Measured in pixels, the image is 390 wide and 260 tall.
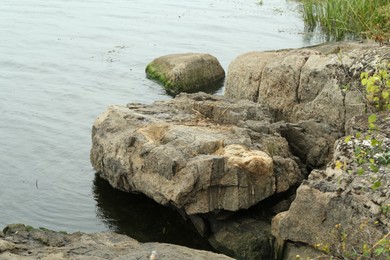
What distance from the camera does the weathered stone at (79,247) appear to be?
31.7 ft

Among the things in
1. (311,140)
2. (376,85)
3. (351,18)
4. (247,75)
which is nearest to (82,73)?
(247,75)

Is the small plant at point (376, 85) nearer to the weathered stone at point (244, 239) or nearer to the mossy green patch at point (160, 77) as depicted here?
the weathered stone at point (244, 239)

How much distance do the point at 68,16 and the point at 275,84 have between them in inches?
719

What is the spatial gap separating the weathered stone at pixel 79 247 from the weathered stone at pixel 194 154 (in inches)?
81.2

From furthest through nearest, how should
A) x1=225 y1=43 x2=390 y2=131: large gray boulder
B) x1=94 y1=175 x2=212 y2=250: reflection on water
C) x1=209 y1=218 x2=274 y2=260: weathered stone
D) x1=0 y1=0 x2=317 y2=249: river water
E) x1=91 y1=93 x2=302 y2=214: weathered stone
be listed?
x1=225 y1=43 x2=390 y2=131: large gray boulder → x1=0 y1=0 x2=317 y2=249: river water → x1=94 y1=175 x2=212 y2=250: reflection on water → x1=91 y1=93 x2=302 y2=214: weathered stone → x1=209 y1=218 x2=274 y2=260: weathered stone

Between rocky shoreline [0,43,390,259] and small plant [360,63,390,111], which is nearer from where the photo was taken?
small plant [360,63,390,111]

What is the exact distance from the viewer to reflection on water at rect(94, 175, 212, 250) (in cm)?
1301

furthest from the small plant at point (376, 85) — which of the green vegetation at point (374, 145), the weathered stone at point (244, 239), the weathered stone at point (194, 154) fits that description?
the weathered stone at point (244, 239)

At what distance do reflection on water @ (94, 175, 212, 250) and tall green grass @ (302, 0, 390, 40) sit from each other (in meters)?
8.49

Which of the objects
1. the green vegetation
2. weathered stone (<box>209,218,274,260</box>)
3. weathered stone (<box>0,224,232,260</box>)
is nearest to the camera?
the green vegetation

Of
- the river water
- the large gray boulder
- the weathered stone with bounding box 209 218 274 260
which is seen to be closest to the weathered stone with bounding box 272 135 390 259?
the weathered stone with bounding box 209 218 274 260

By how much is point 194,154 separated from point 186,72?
10.7 metres

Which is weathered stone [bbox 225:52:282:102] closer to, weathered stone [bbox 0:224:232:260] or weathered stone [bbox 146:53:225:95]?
weathered stone [bbox 146:53:225:95]

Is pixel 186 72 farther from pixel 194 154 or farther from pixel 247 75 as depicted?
pixel 194 154
